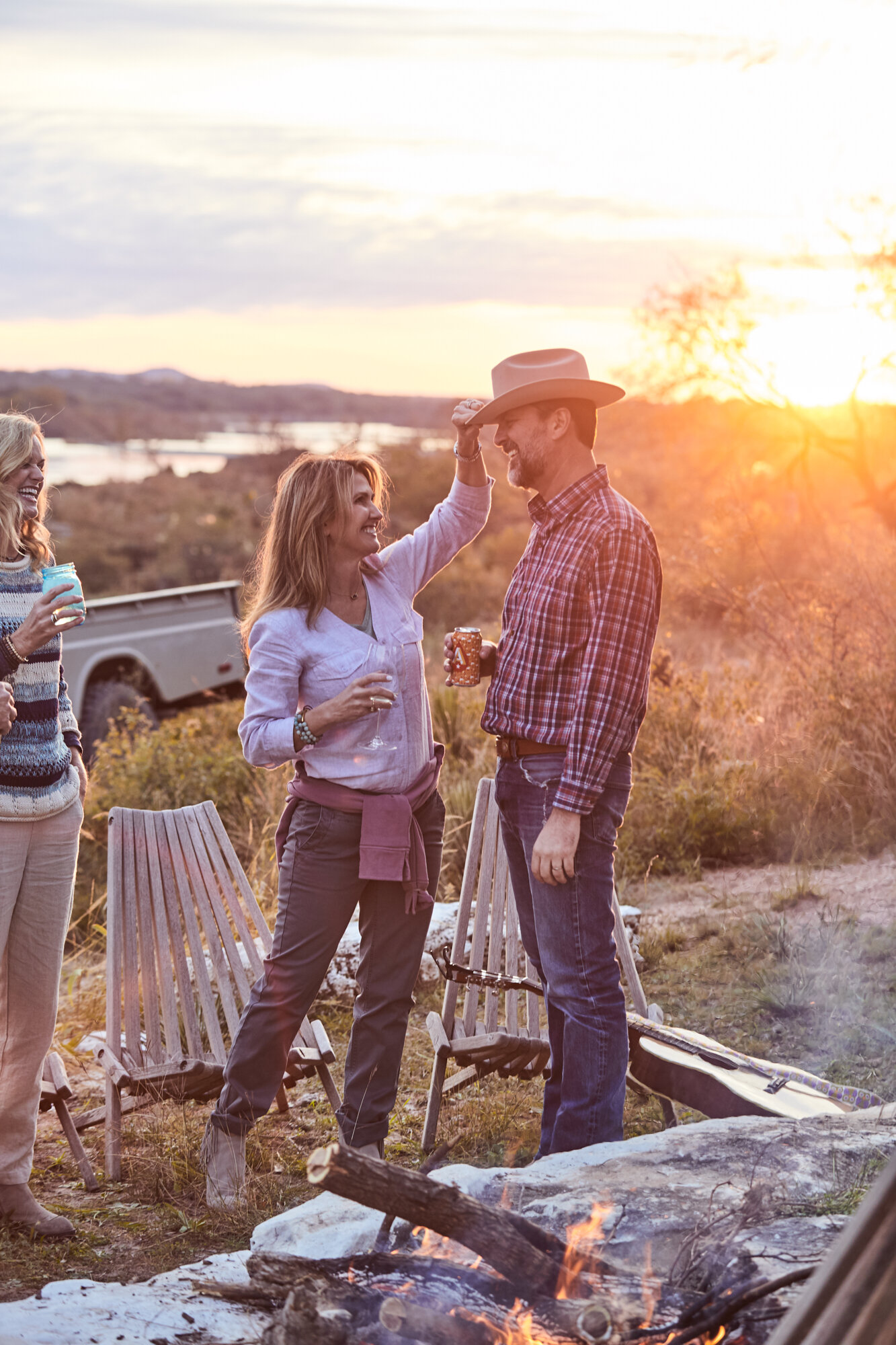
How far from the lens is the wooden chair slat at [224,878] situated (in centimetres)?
401

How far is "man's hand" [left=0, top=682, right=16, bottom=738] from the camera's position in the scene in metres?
2.87

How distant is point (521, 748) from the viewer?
2.90 m

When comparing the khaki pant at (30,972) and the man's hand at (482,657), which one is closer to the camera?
the man's hand at (482,657)

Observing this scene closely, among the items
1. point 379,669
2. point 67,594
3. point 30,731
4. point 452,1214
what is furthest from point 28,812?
point 452,1214

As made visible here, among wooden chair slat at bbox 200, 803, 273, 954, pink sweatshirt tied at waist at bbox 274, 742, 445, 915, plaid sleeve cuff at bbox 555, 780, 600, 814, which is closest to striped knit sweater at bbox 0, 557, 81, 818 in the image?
pink sweatshirt tied at waist at bbox 274, 742, 445, 915

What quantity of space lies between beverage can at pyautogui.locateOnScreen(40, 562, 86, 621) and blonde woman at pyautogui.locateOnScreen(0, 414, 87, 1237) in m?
0.02

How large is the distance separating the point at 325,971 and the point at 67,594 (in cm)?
119

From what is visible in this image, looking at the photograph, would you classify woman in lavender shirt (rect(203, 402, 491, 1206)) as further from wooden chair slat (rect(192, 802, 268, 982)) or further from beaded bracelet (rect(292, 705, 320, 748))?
wooden chair slat (rect(192, 802, 268, 982))

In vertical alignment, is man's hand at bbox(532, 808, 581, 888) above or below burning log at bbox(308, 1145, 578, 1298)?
above

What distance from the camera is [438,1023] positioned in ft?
12.1

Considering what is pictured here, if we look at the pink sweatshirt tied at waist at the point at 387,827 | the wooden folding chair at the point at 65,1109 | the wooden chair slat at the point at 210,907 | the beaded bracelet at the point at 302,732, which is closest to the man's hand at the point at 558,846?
the pink sweatshirt tied at waist at the point at 387,827

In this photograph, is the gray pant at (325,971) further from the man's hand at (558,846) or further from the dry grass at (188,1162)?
the man's hand at (558,846)

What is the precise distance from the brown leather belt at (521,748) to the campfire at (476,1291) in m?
1.15

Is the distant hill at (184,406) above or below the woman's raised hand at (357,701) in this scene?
above
